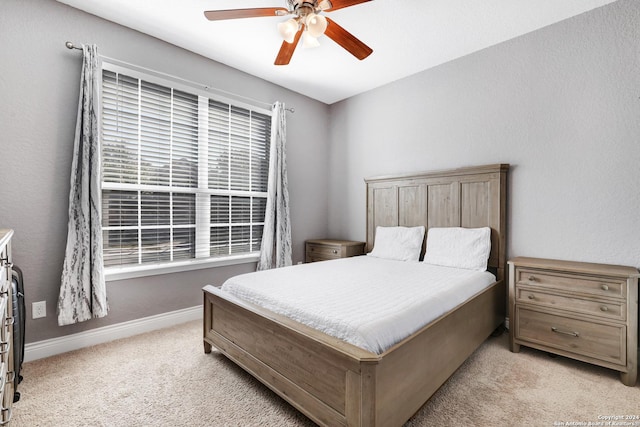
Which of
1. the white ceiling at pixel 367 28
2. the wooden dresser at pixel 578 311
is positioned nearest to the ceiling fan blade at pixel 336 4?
the white ceiling at pixel 367 28

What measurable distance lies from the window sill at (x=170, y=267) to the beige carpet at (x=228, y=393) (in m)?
0.60

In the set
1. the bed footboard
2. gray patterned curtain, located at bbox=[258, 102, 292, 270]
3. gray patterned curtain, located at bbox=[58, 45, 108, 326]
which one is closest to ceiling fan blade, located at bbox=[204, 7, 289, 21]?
gray patterned curtain, located at bbox=[58, 45, 108, 326]

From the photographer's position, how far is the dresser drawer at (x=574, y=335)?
1955 millimetres

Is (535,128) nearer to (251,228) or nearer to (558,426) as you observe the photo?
(558,426)

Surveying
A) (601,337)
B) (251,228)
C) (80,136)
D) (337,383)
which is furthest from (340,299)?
(80,136)

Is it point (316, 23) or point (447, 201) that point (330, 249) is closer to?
point (447, 201)

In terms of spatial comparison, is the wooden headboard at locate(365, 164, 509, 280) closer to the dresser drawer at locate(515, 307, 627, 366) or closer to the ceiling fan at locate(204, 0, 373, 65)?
the dresser drawer at locate(515, 307, 627, 366)

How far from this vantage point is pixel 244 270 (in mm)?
3469

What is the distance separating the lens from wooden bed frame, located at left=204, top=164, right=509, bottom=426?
50.2 inches

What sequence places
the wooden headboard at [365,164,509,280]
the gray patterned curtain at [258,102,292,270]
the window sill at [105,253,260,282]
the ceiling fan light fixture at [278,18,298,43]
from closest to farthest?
the ceiling fan light fixture at [278,18,298,43]
the window sill at [105,253,260,282]
the wooden headboard at [365,164,509,280]
the gray patterned curtain at [258,102,292,270]

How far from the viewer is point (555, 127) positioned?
8.20ft

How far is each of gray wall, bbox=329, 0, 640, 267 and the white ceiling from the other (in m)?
0.18

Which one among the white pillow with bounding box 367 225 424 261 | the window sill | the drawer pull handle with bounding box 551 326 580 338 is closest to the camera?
the drawer pull handle with bounding box 551 326 580 338

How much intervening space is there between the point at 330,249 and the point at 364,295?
193cm
